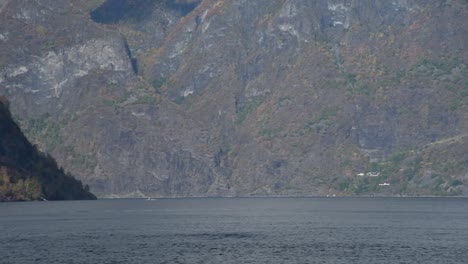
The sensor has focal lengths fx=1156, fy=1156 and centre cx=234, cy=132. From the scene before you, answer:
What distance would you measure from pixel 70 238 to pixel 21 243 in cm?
1335

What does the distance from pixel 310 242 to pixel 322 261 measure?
99.7 feet

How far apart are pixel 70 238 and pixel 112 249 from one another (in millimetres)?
23208

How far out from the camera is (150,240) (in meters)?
192

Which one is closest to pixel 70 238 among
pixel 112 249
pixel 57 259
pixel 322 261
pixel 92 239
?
pixel 92 239

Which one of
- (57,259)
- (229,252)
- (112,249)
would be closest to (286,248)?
(229,252)

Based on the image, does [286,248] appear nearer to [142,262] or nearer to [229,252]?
[229,252]

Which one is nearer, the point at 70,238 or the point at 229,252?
the point at 229,252

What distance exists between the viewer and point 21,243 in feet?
602

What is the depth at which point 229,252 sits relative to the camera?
17012 cm

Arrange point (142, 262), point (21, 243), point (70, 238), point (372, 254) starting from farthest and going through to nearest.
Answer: point (70, 238)
point (21, 243)
point (372, 254)
point (142, 262)

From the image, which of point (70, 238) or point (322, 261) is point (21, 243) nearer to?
point (70, 238)

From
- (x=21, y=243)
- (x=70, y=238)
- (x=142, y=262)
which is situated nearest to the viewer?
(x=142, y=262)

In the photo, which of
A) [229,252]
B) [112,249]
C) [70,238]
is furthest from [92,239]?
[229,252]

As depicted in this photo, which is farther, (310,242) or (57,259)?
(310,242)
